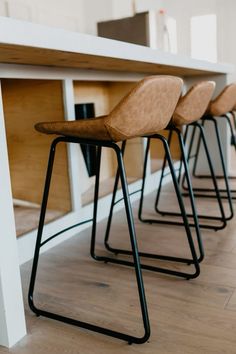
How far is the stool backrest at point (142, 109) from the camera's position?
1120 millimetres

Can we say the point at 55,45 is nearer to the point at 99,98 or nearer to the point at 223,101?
the point at 223,101

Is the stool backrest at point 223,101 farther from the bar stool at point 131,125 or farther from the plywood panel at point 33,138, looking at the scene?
the bar stool at point 131,125

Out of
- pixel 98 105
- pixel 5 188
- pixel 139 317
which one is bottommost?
pixel 139 317

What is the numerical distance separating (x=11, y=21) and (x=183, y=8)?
17.8 ft

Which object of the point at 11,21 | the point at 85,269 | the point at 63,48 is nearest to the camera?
the point at 11,21

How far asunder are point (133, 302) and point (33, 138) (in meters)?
1.13

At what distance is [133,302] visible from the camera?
1402 millimetres

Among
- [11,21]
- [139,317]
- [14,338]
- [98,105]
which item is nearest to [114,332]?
[139,317]

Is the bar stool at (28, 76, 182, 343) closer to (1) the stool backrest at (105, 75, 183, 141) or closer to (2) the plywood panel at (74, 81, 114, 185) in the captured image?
(1) the stool backrest at (105, 75, 183, 141)

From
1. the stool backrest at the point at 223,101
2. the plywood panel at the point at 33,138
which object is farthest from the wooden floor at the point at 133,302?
the stool backrest at the point at 223,101

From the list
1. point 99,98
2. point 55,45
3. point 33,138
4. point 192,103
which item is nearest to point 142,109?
point 55,45

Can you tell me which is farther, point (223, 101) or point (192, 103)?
point (223, 101)

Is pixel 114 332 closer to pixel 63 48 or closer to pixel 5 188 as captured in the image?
pixel 5 188

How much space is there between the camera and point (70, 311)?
1356 mm
